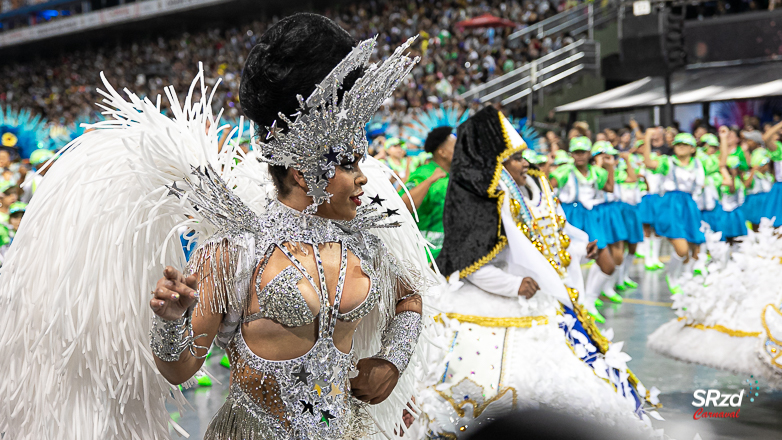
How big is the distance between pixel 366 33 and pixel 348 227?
22057 mm

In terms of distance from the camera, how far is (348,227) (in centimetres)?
172

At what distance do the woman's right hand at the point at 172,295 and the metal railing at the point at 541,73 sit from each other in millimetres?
14741

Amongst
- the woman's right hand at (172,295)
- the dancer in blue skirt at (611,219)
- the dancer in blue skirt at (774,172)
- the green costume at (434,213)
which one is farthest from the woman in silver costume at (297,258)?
the dancer in blue skirt at (774,172)

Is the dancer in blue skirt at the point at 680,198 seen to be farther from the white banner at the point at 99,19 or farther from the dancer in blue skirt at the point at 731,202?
the white banner at the point at 99,19

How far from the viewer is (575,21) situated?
17.1m

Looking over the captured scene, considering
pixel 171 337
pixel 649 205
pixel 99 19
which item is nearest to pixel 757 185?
pixel 649 205

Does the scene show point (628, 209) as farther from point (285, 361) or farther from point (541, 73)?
point (541, 73)

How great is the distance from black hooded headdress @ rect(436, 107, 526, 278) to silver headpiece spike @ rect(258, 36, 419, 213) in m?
1.81

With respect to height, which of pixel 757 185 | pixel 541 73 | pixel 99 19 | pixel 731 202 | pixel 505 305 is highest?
pixel 99 19

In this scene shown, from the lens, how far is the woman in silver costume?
1.56m

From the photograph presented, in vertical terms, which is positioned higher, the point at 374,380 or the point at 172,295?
the point at 172,295

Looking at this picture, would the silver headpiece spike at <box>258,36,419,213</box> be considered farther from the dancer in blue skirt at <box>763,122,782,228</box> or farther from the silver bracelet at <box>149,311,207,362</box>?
the dancer in blue skirt at <box>763,122,782,228</box>

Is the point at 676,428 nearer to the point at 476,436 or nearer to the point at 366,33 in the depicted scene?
the point at 476,436

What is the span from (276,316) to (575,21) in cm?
1690
